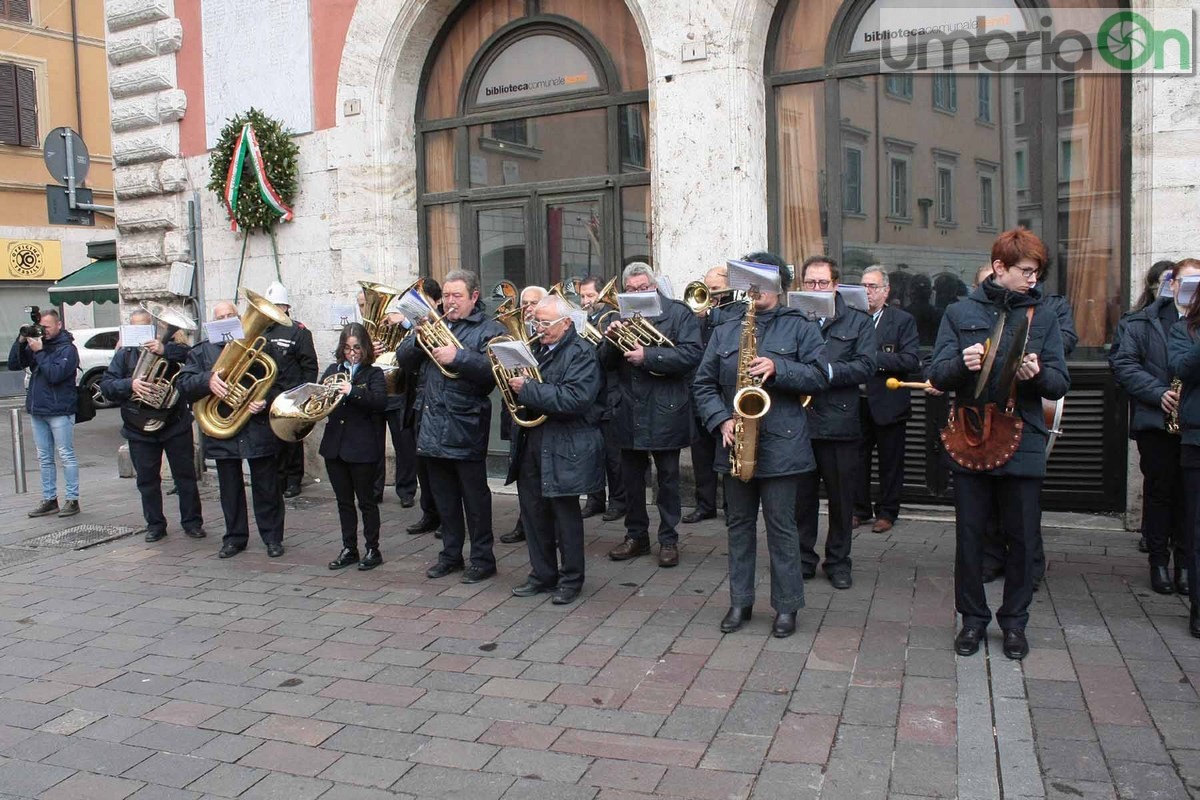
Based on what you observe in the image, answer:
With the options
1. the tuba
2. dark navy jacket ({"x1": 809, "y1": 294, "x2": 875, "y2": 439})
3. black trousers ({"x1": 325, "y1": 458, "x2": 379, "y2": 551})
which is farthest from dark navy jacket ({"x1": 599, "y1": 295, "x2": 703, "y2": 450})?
the tuba

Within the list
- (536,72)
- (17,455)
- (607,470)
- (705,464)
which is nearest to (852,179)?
(705,464)

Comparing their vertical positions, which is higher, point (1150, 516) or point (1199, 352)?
point (1199, 352)

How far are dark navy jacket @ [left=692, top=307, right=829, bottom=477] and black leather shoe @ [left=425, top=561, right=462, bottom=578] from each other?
2.13m

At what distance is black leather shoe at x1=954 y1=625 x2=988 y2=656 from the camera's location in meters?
5.00

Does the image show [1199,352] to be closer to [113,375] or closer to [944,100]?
[944,100]

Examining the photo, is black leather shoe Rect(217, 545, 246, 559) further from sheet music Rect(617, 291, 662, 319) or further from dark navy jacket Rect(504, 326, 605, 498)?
sheet music Rect(617, 291, 662, 319)

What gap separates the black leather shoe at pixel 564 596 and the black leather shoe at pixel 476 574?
2.24 feet

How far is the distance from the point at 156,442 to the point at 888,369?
5540 mm

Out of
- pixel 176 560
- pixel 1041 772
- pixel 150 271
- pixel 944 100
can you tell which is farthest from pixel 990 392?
pixel 150 271

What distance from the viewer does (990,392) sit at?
4773 millimetres

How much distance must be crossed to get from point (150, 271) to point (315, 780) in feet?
Result: 30.2

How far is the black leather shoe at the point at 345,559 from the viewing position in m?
7.16

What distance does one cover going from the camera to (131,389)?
319 inches

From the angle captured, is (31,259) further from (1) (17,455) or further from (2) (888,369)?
(2) (888,369)
